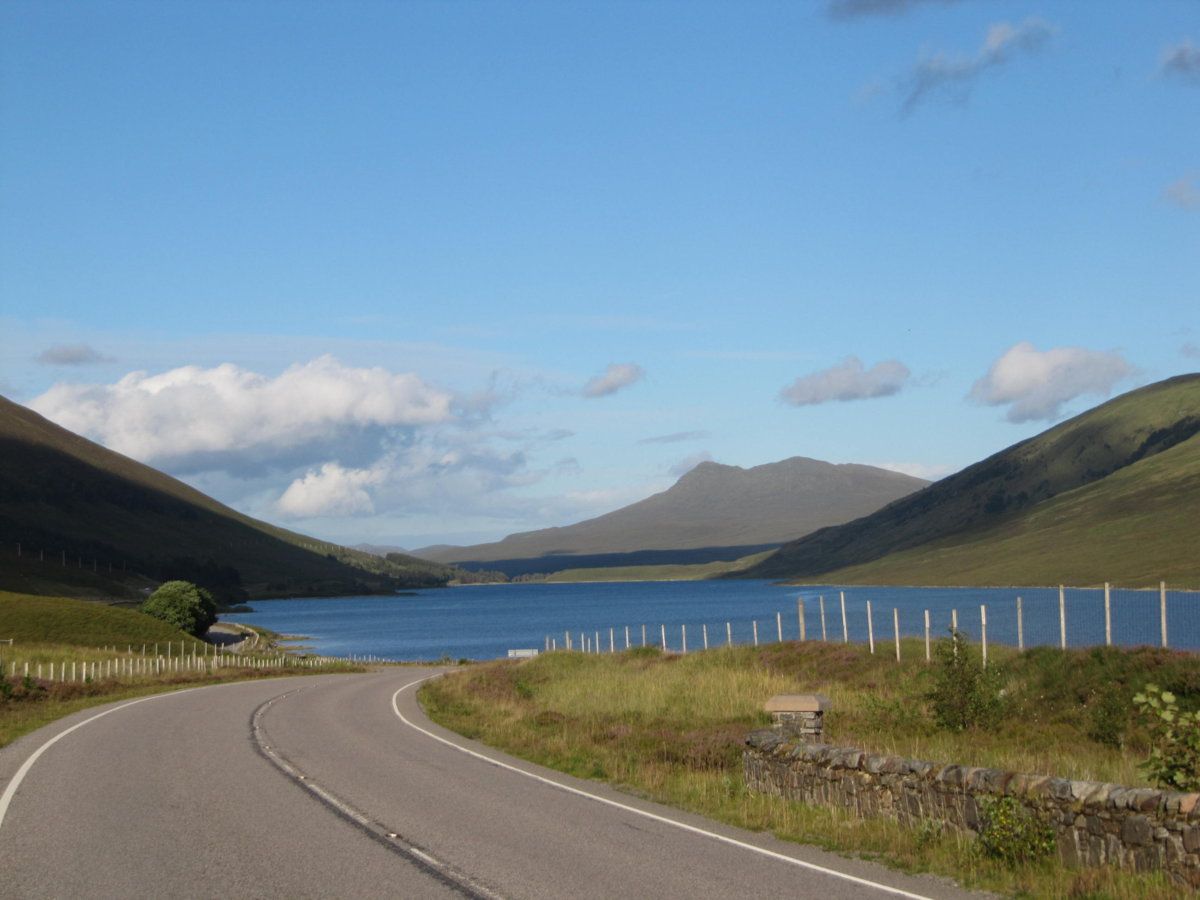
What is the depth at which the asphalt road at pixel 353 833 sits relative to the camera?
1178cm

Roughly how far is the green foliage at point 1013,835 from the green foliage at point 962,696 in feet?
39.2

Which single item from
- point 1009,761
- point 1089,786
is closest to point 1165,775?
point 1089,786

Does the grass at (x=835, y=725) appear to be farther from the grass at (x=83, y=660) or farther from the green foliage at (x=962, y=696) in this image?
the grass at (x=83, y=660)

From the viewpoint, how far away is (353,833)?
14.4 meters

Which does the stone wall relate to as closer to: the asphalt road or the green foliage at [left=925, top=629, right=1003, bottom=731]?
the asphalt road

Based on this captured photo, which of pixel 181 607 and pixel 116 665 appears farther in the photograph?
pixel 181 607

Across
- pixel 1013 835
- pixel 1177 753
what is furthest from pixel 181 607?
pixel 1177 753

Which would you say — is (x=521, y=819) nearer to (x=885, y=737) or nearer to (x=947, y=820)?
(x=947, y=820)

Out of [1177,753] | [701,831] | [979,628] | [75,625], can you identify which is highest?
[1177,753]

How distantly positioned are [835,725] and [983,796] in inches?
493

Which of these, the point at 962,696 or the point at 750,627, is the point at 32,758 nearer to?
the point at 962,696

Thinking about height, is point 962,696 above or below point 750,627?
above

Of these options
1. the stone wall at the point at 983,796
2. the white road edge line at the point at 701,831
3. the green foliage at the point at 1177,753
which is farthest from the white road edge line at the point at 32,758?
the green foliage at the point at 1177,753

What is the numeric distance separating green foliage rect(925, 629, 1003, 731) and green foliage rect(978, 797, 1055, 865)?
12.0 meters
